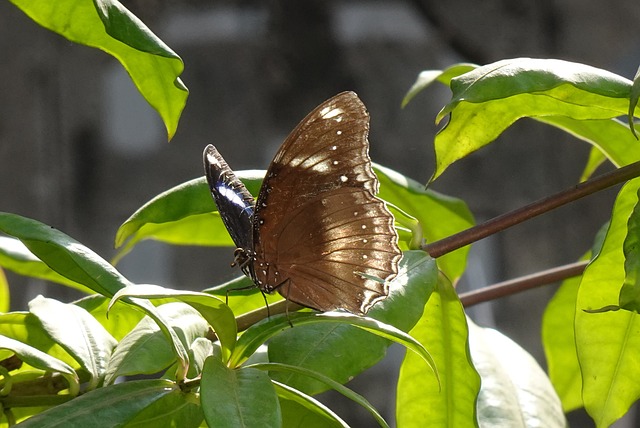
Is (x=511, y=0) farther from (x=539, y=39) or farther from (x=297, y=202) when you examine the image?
(x=297, y=202)

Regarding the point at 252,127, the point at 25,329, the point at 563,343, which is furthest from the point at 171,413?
the point at 252,127

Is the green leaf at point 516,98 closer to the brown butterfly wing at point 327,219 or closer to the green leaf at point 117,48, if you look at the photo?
the brown butterfly wing at point 327,219

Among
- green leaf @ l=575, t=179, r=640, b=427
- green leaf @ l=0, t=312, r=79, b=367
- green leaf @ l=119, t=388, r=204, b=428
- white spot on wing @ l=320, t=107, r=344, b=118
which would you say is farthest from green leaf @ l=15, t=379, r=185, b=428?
green leaf @ l=575, t=179, r=640, b=427

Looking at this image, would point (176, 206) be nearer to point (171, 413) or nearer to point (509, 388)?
point (171, 413)

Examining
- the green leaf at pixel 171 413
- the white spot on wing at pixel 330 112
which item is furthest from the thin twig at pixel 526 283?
the green leaf at pixel 171 413

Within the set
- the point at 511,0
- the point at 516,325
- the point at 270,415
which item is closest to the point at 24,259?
the point at 270,415

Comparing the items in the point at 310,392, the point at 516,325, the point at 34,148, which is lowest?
the point at 516,325

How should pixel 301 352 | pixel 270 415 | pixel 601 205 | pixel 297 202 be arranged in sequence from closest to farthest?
pixel 270 415, pixel 301 352, pixel 297 202, pixel 601 205
